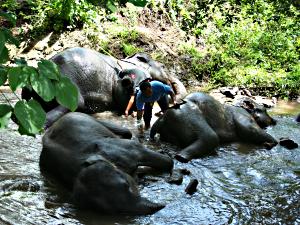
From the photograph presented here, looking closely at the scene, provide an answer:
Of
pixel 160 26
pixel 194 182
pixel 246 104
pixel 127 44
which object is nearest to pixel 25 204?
pixel 194 182

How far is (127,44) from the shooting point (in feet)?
40.0

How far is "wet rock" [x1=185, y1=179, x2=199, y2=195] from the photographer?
183 inches

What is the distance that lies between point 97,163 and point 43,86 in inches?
115

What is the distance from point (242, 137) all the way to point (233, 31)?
7407 mm

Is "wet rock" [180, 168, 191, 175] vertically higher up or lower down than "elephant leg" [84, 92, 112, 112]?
higher up

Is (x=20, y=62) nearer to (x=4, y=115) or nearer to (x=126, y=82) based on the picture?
(x=4, y=115)

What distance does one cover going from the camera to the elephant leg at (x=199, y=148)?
19.0 ft

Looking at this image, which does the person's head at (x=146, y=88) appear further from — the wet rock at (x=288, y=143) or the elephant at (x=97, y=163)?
the wet rock at (x=288, y=143)

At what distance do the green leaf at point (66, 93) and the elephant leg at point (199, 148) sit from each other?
4.42m

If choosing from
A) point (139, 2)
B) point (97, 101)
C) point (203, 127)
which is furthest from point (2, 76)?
point (97, 101)

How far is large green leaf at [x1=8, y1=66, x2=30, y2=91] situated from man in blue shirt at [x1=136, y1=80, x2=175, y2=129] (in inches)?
230

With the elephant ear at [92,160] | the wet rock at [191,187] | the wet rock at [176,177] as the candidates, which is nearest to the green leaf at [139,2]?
the elephant ear at [92,160]

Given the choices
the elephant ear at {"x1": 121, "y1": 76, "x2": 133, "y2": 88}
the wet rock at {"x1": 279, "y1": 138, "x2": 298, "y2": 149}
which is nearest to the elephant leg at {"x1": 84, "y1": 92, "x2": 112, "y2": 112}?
the elephant ear at {"x1": 121, "y1": 76, "x2": 133, "y2": 88}

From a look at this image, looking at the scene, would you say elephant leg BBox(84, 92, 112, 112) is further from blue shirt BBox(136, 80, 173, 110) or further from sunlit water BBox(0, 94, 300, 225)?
sunlit water BBox(0, 94, 300, 225)
